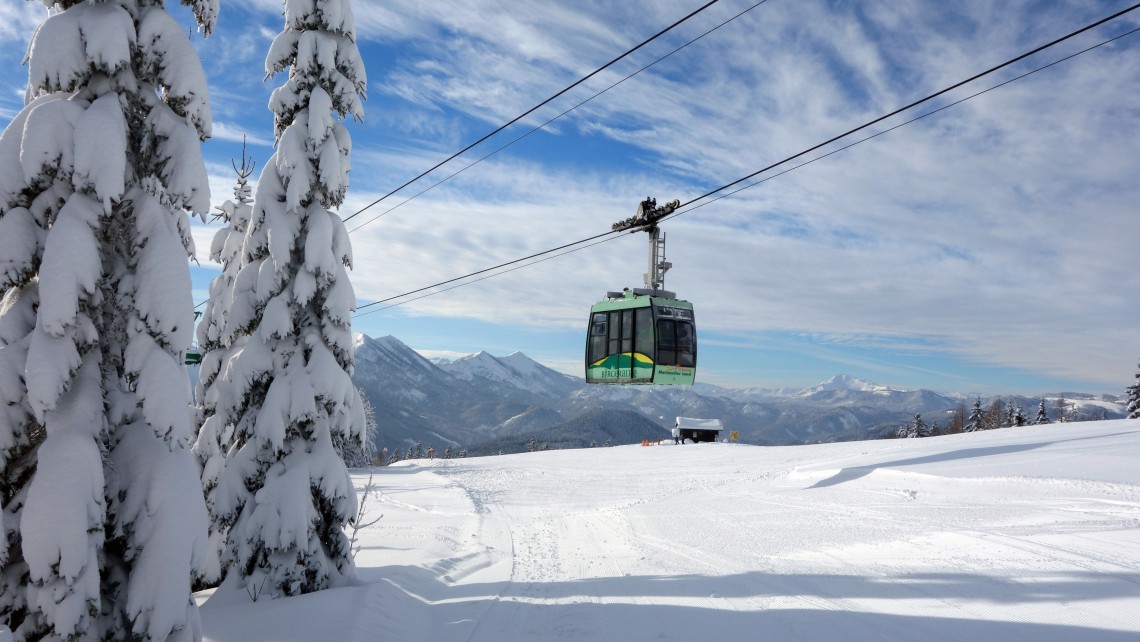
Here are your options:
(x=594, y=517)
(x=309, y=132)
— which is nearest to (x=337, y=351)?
(x=309, y=132)

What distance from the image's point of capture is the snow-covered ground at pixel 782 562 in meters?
8.08

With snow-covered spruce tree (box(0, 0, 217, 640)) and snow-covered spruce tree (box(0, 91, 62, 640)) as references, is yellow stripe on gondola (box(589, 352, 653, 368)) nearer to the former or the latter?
snow-covered spruce tree (box(0, 0, 217, 640))

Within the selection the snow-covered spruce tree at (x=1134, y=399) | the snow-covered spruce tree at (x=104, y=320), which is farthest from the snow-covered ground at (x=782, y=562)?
the snow-covered spruce tree at (x=1134, y=399)

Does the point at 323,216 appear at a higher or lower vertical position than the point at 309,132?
lower

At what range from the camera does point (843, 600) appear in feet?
29.1

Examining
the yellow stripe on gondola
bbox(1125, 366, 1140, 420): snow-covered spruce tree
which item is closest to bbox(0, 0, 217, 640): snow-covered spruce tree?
the yellow stripe on gondola

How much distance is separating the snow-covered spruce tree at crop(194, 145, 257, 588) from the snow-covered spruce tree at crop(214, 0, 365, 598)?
4158 millimetres

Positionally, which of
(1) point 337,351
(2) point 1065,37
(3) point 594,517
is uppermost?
(2) point 1065,37

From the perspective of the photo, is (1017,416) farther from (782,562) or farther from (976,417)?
(782,562)

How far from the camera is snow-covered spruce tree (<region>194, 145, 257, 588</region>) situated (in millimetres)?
16203

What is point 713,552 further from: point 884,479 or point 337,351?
point 884,479

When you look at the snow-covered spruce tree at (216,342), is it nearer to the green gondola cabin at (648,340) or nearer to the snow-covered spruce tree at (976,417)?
the green gondola cabin at (648,340)

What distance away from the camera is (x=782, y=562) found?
11570mm

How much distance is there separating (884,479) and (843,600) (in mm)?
13213
